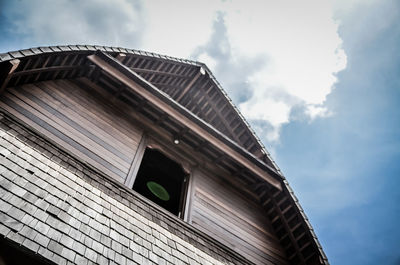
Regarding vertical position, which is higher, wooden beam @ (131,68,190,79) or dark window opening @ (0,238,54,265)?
wooden beam @ (131,68,190,79)

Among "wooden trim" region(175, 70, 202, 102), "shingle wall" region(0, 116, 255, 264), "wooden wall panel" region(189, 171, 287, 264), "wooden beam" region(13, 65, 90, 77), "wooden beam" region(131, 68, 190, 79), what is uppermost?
"wooden trim" region(175, 70, 202, 102)

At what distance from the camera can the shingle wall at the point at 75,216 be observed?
9.20ft

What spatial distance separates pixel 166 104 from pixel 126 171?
165 cm

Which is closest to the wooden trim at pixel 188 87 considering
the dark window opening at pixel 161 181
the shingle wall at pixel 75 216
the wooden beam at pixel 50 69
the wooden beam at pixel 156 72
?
the wooden beam at pixel 156 72

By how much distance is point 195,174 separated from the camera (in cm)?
657

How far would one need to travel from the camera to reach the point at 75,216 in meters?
3.30

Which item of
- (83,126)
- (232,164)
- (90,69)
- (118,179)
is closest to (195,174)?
(232,164)

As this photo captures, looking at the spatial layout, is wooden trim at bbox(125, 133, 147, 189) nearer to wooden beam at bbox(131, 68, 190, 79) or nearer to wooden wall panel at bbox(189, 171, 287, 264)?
wooden wall panel at bbox(189, 171, 287, 264)

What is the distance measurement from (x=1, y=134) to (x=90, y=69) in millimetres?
2885

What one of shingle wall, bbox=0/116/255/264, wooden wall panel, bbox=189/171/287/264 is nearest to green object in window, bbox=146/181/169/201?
wooden wall panel, bbox=189/171/287/264

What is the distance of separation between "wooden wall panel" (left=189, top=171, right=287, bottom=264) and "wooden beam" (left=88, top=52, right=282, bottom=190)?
0.95m

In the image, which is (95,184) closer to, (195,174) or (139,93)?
(139,93)

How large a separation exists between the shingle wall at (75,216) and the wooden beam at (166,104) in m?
1.95

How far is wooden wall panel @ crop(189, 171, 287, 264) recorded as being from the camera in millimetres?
5742
